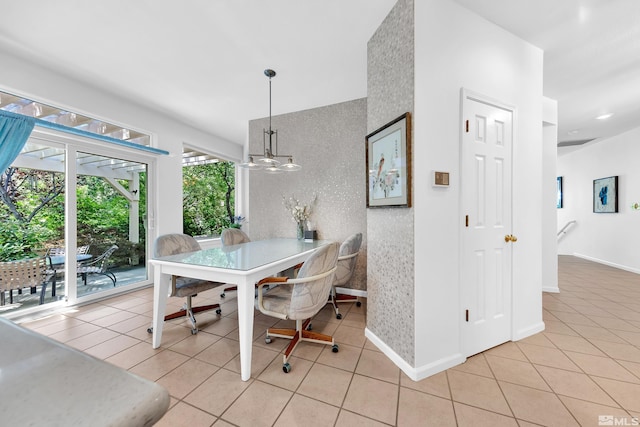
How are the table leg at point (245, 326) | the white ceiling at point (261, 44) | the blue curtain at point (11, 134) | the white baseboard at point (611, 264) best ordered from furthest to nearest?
1. the white baseboard at point (611, 264)
2. the blue curtain at point (11, 134)
3. the white ceiling at point (261, 44)
4. the table leg at point (245, 326)

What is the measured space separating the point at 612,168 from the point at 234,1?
23.9 feet

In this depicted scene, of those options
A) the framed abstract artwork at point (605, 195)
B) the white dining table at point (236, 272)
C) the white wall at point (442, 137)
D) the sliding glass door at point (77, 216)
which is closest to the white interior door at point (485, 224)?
the white wall at point (442, 137)

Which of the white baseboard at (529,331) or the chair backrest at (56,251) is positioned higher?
the chair backrest at (56,251)

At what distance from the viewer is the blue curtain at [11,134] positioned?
90.8 inches

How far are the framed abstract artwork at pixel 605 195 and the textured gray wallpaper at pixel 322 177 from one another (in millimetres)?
5352

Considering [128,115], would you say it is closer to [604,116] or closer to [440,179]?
[440,179]

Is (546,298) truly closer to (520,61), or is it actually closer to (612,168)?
(520,61)

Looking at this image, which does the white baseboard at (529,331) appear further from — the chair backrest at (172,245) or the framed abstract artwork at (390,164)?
the chair backrest at (172,245)

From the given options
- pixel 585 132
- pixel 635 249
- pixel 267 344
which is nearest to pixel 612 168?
pixel 585 132

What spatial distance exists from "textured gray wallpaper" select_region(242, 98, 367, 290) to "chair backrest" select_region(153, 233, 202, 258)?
1.38 meters

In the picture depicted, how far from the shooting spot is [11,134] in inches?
92.5

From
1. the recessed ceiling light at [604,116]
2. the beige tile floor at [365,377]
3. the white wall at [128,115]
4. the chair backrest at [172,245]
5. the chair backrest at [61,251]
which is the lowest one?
the beige tile floor at [365,377]

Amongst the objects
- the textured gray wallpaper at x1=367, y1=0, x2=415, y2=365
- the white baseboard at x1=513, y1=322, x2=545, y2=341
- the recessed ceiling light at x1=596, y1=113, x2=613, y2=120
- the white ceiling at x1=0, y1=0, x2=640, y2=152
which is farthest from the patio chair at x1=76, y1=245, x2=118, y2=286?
the recessed ceiling light at x1=596, y1=113, x2=613, y2=120

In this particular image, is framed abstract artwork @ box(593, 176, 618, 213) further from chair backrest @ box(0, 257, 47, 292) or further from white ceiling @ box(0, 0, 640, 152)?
chair backrest @ box(0, 257, 47, 292)
